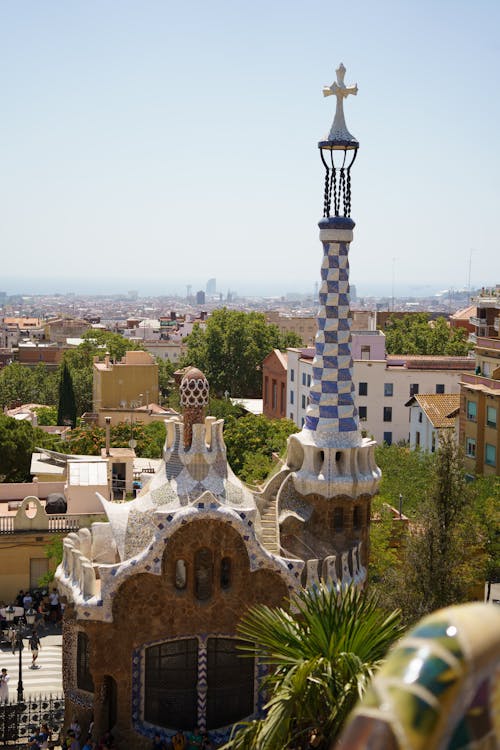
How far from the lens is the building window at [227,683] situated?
19453 mm

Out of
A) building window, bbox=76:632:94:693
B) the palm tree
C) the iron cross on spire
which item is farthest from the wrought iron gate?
the iron cross on spire

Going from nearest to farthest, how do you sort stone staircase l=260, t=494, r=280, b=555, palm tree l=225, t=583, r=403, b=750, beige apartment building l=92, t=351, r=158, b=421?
palm tree l=225, t=583, r=403, b=750, stone staircase l=260, t=494, r=280, b=555, beige apartment building l=92, t=351, r=158, b=421

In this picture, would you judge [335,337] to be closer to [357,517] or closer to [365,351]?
[357,517]

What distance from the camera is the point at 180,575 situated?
19328mm

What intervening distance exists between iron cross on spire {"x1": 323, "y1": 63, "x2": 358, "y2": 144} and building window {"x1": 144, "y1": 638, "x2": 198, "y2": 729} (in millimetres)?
10886

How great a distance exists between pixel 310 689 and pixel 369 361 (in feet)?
146

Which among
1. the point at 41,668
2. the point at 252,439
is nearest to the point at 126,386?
the point at 252,439

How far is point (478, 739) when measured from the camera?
4160 mm

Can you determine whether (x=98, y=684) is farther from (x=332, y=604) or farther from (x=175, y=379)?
(x=175, y=379)

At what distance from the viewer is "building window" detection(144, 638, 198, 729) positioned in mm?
19312

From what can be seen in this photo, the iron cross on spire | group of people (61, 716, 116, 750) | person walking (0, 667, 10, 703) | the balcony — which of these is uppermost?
the iron cross on spire

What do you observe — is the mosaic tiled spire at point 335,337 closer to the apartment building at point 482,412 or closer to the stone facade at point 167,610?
the stone facade at point 167,610

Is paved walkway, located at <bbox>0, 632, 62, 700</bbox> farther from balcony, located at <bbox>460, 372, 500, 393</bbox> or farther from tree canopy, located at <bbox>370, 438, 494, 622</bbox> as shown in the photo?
balcony, located at <bbox>460, 372, 500, 393</bbox>

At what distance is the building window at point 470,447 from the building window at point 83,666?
26105 millimetres
